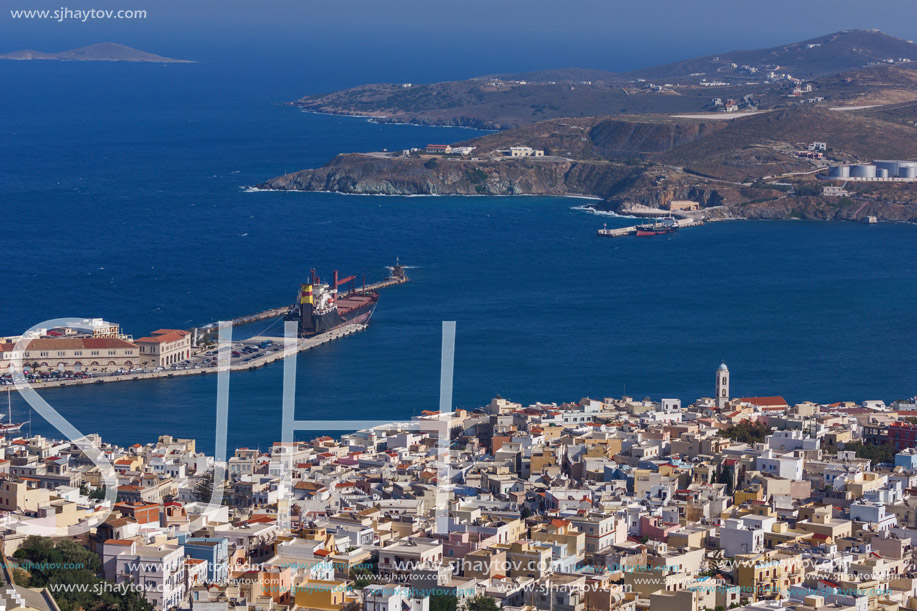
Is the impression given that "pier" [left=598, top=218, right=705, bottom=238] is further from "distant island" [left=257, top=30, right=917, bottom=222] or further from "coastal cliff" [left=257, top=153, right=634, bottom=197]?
"coastal cliff" [left=257, top=153, right=634, bottom=197]

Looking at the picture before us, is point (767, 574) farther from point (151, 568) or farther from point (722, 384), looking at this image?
point (722, 384)

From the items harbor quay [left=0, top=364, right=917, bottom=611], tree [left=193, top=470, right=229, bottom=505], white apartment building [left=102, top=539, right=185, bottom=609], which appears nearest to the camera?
white apartment building [left=102, top=539, right=185, bottom=609]

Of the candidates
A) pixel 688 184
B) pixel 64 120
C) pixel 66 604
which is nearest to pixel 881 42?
pixel 64 120

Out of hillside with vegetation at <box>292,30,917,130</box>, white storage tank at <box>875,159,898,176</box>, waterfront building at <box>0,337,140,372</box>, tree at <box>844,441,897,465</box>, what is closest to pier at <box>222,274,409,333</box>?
waterfront building at <box>0,337,140,372</box>

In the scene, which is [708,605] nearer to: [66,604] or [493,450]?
[66,604]

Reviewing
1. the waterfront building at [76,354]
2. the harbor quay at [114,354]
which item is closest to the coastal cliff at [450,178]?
the harbor quay at [114,354]

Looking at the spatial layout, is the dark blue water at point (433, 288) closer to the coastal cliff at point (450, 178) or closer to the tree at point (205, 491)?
the coastal cliff at point (450, 178)
